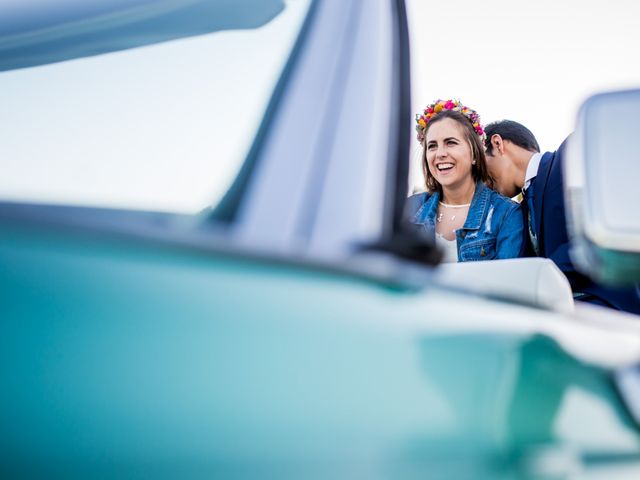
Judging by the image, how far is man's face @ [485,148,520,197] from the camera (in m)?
4.36

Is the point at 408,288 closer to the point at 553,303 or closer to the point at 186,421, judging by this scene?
the point at 186,421

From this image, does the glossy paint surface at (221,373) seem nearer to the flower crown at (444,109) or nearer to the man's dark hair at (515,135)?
the flower crown at (444,109)

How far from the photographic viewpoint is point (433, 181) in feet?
13.6

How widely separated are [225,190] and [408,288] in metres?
0.25

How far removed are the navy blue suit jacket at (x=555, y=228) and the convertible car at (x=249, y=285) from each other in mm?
1767

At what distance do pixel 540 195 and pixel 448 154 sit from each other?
68 centimetres

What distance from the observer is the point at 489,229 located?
354cm

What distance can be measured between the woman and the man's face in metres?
0.20

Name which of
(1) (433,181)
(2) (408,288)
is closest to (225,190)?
(2) (408,288)

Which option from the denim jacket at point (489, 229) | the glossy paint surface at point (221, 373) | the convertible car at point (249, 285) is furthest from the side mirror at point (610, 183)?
the denim jacket at point (489, 229)

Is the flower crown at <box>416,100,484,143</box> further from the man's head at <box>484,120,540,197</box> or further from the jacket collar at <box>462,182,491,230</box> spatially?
the jacket collar at <box>462,182,491,230</box>

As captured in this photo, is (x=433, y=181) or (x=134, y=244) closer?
(x=134, y=244)

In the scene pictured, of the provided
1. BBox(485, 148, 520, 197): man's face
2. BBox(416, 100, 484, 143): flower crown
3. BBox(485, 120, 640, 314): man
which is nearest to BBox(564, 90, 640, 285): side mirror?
BBox(485, 120, 640, 314): man

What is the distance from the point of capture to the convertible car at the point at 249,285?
59cm
